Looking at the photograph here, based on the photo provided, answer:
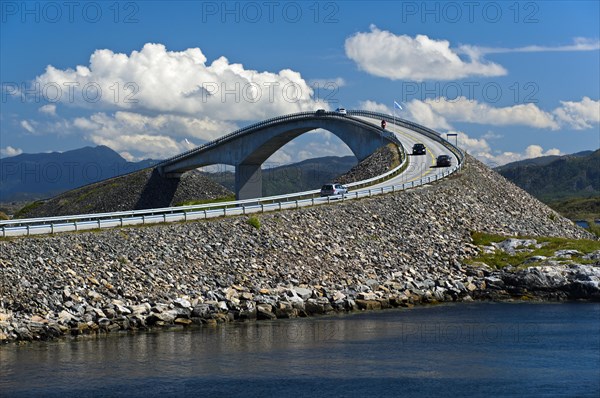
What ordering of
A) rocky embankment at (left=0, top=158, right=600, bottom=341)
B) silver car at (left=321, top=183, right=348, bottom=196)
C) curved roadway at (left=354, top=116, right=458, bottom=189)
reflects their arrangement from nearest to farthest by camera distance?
rocky embankment at (left=0, top=158, right=600, bottom=341), silver car at (left=321, top=183, right=348, bottom=196), curved roadway at (left=354, top=116, right=458, bottom=189)

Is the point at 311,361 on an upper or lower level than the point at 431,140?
lower

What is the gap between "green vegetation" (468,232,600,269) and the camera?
201ft

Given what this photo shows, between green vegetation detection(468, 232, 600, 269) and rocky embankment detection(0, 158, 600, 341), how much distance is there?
1198 mm

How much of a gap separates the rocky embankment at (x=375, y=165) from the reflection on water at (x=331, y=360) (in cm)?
Answer: 3913

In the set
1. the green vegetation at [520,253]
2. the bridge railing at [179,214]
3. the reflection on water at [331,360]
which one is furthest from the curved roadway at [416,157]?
the reflection on water at [331,360]

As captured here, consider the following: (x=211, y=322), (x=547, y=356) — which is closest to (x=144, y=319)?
(x=211, y=322)

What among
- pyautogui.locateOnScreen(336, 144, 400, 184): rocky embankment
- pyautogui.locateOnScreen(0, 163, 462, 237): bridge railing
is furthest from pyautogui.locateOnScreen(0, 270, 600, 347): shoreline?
pyautogui.locateOnScreen(336, 144, 400, 184): rocky embankment

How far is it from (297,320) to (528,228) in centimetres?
3303

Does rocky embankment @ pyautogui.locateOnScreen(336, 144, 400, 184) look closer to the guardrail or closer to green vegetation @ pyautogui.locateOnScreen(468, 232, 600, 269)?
the guardrail

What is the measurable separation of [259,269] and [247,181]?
202ft

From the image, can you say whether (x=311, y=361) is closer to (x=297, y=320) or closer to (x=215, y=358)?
(x=215, y=358)

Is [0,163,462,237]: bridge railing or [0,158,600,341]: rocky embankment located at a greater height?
[0,163,462,237]: bridge railing

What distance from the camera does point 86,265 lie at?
4709cm

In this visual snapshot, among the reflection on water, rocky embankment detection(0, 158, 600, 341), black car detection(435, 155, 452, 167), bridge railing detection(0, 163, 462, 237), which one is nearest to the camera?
the reflection on water
